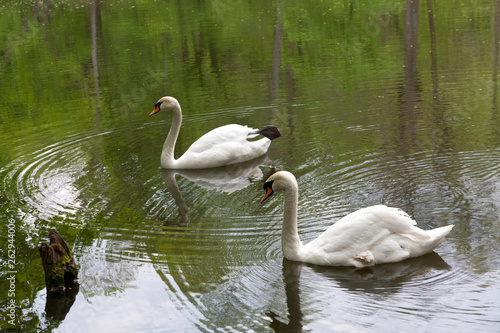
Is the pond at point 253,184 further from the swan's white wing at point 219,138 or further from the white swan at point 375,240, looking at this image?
the swan's white wing at point 219,138

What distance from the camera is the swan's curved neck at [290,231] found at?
689 centimetres

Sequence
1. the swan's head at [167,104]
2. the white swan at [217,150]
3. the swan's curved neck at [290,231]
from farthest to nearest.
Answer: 1. the swan's head at [167,104]
2. the white swan at [217,150]
3. the swan's curved neck at [290,231]

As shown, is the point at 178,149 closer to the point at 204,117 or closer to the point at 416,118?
the point at 204,117

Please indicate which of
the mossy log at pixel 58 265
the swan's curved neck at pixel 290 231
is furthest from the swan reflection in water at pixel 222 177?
the mossy log at pixel 58 265

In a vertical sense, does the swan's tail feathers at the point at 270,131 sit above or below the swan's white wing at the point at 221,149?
above

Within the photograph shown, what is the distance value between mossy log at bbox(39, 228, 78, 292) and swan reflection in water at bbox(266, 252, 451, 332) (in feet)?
6.95

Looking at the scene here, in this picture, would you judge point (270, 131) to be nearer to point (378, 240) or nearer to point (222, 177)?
point (222, 177)

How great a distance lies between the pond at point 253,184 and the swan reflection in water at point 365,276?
2 centimetres

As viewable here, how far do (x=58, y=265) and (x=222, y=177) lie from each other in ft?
13.8

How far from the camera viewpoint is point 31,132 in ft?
45.0

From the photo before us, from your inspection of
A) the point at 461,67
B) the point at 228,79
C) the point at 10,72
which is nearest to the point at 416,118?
the point at 461,67

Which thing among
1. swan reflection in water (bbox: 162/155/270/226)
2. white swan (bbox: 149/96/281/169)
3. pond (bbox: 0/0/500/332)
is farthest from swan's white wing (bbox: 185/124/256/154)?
pond (bbox: 0/0/500/332)

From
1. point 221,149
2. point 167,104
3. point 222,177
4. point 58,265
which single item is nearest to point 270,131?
point 221,149

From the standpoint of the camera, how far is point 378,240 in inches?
263
